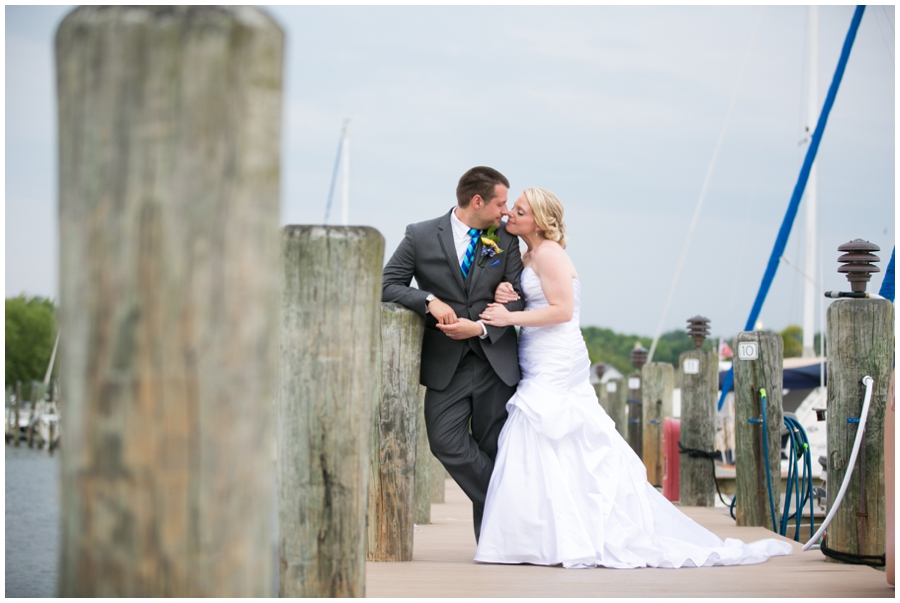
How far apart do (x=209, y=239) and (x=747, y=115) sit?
7119 centimetres

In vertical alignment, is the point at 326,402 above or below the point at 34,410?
above

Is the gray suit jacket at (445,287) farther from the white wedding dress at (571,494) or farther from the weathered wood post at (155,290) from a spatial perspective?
the weathered wood post at (155,290)


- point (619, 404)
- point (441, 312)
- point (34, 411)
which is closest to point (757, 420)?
point (441, 312)

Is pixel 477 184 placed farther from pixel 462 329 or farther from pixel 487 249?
pixel 462 329

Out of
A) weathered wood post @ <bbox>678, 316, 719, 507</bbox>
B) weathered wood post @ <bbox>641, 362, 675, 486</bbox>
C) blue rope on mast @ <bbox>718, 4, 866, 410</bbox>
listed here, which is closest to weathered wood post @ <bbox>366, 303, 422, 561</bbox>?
weathered wood post @ <bbox>678, 316, 719, 507</bbox>

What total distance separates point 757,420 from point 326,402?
470cm

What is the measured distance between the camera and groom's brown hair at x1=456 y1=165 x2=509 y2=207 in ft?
16.9

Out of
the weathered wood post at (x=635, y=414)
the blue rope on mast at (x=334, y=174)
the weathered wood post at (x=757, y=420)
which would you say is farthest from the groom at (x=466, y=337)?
the blue rope on mast at (x=334, y=174)

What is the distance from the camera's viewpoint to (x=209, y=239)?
1632 mm

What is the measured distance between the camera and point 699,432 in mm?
8930

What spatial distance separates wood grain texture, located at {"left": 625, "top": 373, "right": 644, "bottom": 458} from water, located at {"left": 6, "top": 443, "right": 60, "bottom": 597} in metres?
7.82

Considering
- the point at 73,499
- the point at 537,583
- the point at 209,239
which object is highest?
the point at 209,239

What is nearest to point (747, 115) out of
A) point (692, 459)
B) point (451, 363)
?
point (692, 459)

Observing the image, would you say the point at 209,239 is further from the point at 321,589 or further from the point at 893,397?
the point at 893,397
